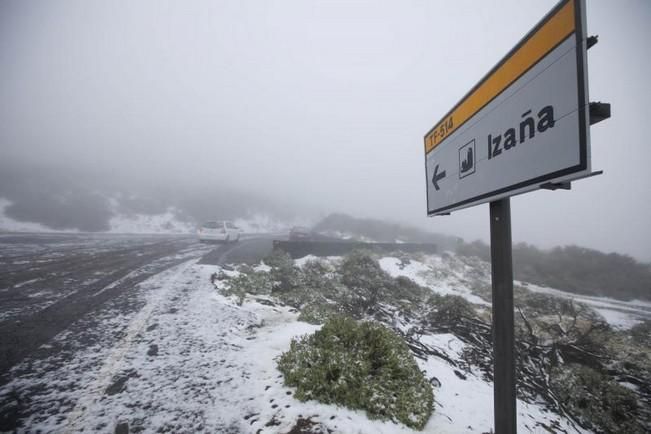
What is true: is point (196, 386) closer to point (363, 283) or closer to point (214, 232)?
point (363, 283)

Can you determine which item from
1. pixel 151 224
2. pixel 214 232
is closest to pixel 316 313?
pixel 214 232

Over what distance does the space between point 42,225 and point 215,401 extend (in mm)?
29159

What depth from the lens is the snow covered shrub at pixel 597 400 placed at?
3.52 meters

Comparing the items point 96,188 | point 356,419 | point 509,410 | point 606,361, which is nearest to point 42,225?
point 96,188

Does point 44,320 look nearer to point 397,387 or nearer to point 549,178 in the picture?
point 397,387

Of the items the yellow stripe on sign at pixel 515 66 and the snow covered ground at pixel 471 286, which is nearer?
the yellow stripe on sign at pixel 515 66

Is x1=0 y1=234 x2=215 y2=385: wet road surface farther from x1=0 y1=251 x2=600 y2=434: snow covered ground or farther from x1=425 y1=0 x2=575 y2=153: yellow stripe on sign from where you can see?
x1=425 y1=0 x2=575 y2=153: yellow stripe on sign

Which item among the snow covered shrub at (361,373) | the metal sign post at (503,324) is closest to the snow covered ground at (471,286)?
the snow covered shrub at (361,373)

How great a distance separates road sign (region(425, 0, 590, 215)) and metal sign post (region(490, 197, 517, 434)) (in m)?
0.26

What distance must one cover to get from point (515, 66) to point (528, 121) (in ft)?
1.28

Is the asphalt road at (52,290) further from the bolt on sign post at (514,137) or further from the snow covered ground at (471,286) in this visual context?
the snow covered ground at (471,286)

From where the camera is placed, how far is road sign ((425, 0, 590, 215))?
1.14 m

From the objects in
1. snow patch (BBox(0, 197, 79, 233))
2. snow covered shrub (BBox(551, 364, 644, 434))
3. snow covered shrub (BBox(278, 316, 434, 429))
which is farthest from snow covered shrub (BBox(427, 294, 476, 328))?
snow patch (BBox(0, 197, 79, 233))

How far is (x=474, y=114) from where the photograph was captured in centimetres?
184
